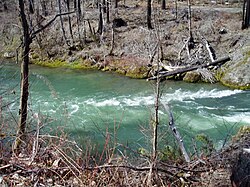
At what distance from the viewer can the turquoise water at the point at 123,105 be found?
41.3 ft

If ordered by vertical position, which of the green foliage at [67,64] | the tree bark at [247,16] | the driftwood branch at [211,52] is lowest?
the green foliage at [67,64]

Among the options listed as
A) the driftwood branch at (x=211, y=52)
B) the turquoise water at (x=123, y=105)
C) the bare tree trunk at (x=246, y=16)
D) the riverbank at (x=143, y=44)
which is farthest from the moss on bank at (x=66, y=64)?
the bare tree trunk at (x=246, y=16)

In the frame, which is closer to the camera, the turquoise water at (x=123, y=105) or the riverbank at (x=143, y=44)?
the turquoise water at (x=123, y=105)

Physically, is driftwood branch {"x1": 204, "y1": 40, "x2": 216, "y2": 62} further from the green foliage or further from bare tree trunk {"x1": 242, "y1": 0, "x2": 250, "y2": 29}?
the green foliage

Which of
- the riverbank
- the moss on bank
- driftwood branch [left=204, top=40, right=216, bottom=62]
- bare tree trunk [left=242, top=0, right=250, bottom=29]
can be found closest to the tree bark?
bare tree trunk [left=242, top=0, right=250, bottom=29]

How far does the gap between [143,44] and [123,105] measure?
1004 centimetres

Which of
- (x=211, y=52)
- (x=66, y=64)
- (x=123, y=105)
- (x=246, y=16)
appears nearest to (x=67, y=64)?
(x=66, y=64)

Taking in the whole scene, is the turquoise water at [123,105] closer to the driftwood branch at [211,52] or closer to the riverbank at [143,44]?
the riverbank at [143,44]

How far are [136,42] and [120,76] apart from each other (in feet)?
16.0

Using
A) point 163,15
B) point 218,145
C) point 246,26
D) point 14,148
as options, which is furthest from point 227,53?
point 14,148

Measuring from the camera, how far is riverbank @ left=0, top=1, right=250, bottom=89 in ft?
68.2

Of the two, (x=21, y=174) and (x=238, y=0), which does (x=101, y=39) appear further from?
(x=21, y=174)

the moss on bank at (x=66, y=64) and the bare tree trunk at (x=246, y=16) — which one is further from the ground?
the bare tree trunk at (x=246, y=16)

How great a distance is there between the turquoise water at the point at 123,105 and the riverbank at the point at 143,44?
129cm
